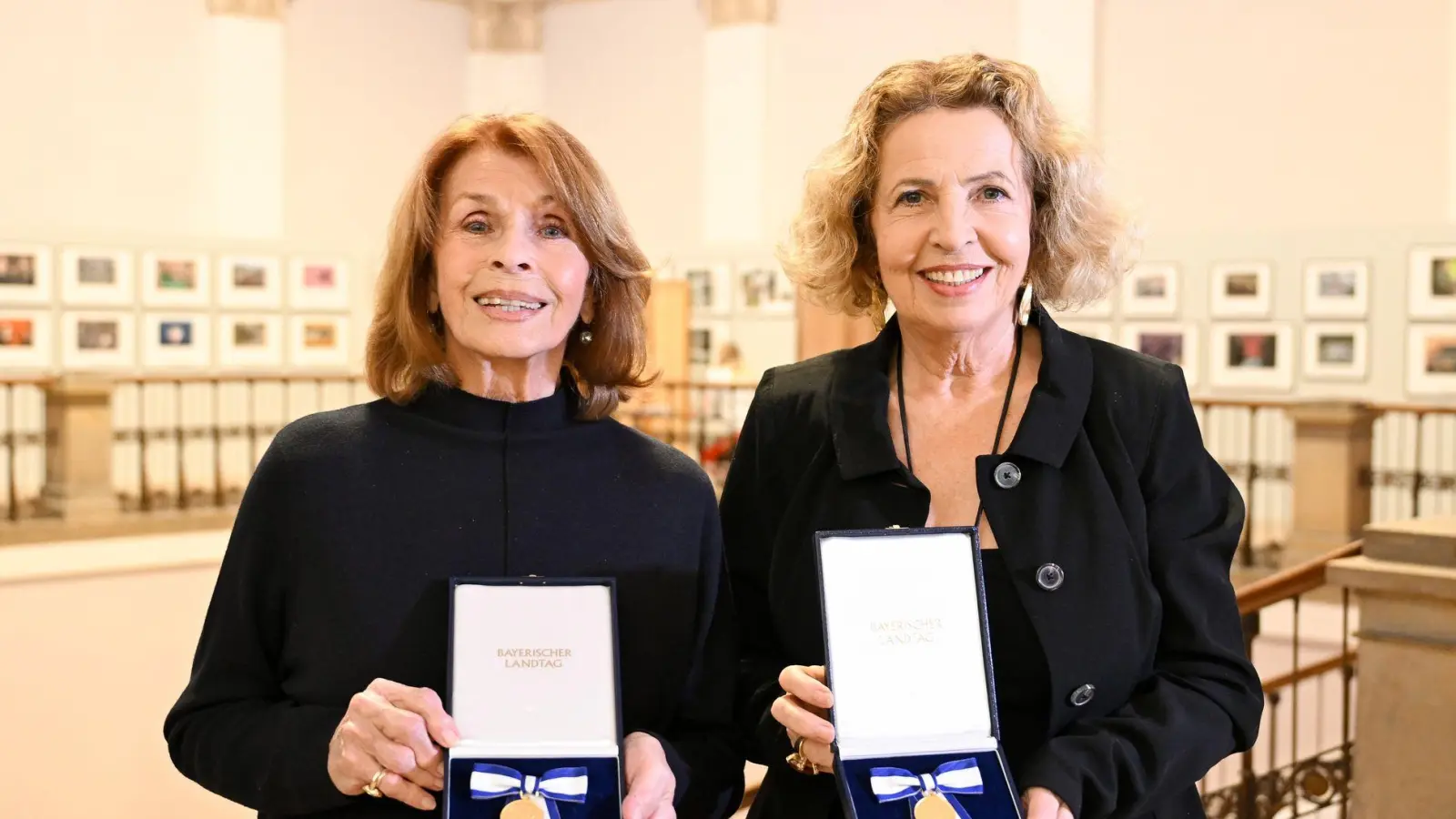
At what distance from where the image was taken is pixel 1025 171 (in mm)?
Answer: 2215

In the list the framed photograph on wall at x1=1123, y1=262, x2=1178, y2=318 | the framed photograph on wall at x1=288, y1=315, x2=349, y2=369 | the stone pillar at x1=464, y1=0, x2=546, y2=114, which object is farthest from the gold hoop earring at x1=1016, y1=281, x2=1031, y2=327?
the stone pillar at x1=464, y1=0, x2=546, y2=114

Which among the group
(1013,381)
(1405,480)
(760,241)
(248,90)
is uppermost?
(248,90)

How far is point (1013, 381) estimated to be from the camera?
2264 millimetres

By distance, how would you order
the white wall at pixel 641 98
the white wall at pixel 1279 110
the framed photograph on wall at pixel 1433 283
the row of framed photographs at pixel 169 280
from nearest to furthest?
the framed photograph on wall at pixel 1433 283
the white wall at pixel 1279 110
the row of framed photographs at pixel 169 280
the white wall at pixel 641 98

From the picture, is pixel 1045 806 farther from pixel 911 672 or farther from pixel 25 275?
pixel 25 275

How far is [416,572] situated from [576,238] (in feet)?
1.85

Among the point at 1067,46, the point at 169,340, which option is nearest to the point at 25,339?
the point at 169,340

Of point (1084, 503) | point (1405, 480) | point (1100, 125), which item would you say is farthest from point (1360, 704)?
point (1100, 125)

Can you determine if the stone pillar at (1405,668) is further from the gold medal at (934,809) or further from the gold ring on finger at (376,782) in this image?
the gold ring on finger at (376,782)

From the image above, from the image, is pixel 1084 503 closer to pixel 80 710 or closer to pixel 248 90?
pixel 80 710

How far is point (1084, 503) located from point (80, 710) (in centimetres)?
654

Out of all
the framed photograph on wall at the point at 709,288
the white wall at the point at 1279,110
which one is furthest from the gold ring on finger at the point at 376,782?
the framed photograph on wall at the point at 709,288

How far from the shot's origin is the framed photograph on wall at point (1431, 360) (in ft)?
36.0

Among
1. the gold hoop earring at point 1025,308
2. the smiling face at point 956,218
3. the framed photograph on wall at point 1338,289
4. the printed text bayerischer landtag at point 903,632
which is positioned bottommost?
the printed text bayerischer landtag at point 903,632
